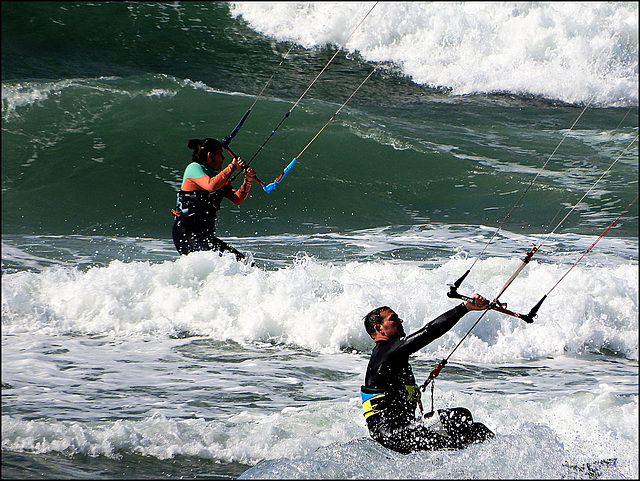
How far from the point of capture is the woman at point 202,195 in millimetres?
5957

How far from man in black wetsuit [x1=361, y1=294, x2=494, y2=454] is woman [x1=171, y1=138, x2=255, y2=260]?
7.74 ft

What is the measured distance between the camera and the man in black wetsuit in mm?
3783

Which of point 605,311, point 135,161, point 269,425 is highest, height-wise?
point 135,161

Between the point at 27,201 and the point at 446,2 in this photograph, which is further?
Answer: the point at 446,2

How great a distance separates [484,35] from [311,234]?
9.81 metres

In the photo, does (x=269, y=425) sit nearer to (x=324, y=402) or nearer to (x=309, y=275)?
(x=324, y=402)

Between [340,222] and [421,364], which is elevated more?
[340,222]

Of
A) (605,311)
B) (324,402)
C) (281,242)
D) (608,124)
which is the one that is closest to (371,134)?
(281,242)

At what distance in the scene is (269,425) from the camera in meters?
4.56

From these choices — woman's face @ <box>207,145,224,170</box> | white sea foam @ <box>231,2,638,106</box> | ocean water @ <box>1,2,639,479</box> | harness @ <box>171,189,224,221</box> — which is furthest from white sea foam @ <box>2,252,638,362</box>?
white sea foam @ <box>231,2,638,106</box>

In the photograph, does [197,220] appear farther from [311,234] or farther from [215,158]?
[311,234]

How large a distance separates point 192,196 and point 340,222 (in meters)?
4.38

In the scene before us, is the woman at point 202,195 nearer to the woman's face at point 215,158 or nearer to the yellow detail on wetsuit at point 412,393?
the woman's face at point 215,158

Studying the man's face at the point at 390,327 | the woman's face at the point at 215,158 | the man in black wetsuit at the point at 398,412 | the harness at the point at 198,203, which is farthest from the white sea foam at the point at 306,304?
the man's face at the point at 390,327
